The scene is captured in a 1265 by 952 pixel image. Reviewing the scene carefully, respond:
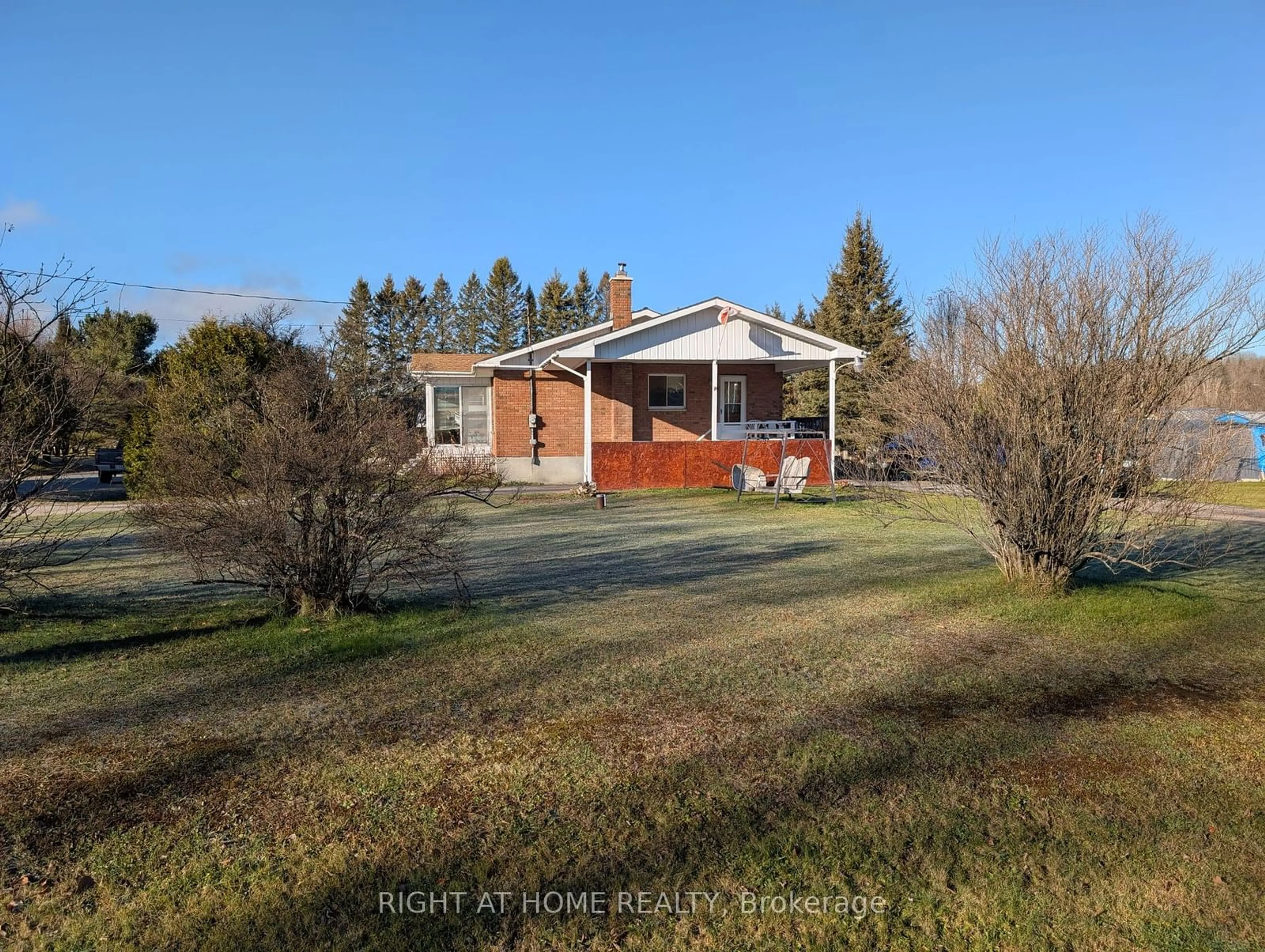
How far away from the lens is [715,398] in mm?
20688

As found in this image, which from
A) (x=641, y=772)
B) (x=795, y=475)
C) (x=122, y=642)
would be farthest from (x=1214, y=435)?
(x=795, y=475)

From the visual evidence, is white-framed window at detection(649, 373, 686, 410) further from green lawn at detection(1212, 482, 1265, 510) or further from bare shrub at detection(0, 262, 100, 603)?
bare shrub at detection(0, 262, 100, 603)

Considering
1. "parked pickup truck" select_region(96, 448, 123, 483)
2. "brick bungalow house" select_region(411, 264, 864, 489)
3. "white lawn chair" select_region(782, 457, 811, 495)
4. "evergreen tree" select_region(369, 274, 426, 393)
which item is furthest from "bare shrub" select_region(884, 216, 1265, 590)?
"evergreen tree" select_region(369, 274, 426, 393)

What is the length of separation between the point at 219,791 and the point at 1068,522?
6.80 m

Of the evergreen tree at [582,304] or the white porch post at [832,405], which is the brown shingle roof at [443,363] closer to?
the white porch post at [832,405]

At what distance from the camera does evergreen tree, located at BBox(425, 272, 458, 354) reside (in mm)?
59750

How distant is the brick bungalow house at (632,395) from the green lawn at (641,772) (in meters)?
13.7

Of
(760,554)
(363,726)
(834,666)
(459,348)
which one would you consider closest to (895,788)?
(834,666)

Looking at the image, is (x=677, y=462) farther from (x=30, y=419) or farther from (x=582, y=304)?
(x=582, y=304)

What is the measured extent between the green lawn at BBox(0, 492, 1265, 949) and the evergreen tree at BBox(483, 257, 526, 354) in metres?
54.9

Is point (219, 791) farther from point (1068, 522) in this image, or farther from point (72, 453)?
point (1068, 522)

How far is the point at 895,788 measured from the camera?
11.9 feet

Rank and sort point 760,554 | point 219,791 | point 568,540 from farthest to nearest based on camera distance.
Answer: point 568,540
point 760,554
point 219,791

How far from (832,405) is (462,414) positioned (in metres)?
10.9
